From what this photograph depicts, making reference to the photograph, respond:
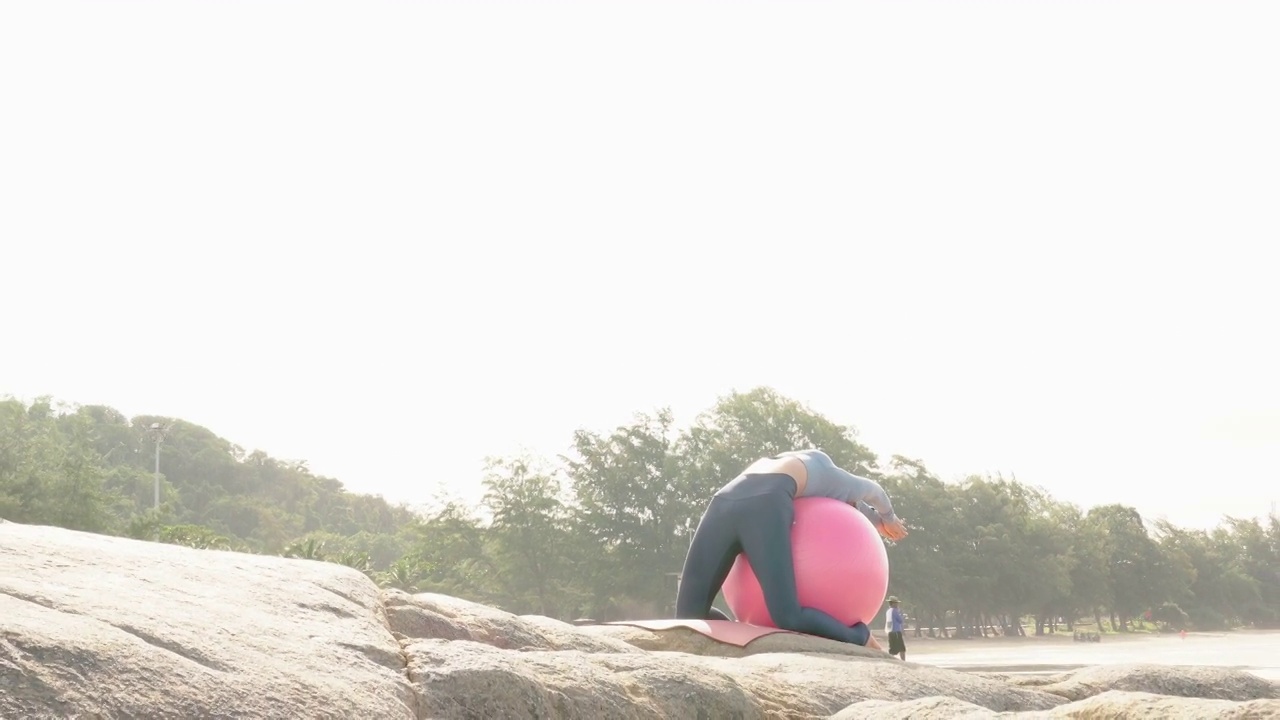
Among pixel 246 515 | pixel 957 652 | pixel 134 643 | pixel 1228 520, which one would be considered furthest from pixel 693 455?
pixel 134 643

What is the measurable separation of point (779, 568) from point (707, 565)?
42.7 inches

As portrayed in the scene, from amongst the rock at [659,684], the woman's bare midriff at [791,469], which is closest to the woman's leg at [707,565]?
the woman's bare midriff at [791,469]

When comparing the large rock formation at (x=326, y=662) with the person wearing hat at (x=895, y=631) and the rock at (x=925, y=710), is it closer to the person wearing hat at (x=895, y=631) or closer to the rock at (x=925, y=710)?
the rock at (x=925, y=710)

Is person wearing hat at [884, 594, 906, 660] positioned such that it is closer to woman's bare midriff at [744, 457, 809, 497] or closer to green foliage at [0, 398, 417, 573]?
woman's bare midriff at [744, 457, 809, 497]

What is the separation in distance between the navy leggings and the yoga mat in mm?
758

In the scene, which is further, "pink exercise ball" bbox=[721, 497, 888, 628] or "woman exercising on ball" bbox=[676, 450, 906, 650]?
"pink exercise ball" bbox=[721, 497, 888, 628]

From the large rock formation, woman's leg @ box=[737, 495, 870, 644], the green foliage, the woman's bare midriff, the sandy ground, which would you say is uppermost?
the green foliage

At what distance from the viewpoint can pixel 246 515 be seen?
77.5 meters

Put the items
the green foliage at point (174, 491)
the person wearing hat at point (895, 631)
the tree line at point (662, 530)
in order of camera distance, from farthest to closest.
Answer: the tree line at point (662, 530)
the green foliage at point (174, 491)
the person wearing hat at point (895, 631)

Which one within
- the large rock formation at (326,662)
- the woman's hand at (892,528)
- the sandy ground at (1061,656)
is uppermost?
the woman's hand at (892,528)

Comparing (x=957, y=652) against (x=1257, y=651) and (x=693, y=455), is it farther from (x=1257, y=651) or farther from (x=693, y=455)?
(x=693, y=455)

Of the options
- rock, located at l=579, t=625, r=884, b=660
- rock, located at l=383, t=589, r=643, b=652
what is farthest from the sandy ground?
rock, located at l=383, t=589, r=643, b=652

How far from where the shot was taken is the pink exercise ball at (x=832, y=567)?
1166 cm

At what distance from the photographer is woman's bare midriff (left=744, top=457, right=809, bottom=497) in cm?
1230
